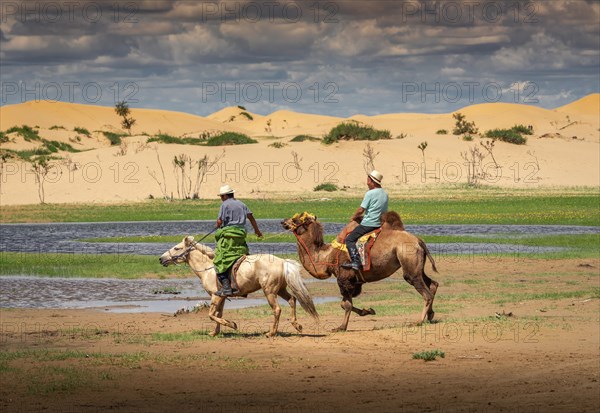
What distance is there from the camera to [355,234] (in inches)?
675

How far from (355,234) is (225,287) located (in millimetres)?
2390

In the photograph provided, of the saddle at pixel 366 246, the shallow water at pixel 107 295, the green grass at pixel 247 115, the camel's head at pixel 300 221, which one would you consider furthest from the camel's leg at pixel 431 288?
the green grass at pixel 247 115

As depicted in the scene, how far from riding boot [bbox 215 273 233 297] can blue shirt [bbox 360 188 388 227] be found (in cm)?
247

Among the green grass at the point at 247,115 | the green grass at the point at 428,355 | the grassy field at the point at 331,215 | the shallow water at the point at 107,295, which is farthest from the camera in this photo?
the green grass at the point at 247,115

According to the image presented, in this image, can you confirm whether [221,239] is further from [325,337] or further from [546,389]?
[546,389]

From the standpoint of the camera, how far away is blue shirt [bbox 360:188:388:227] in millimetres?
16875

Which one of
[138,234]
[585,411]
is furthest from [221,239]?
[138,234]

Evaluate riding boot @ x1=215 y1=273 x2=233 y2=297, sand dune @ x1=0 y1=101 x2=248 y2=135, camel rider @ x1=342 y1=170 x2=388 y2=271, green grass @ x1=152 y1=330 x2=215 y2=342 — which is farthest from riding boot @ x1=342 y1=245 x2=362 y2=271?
sand dune @ x1=0 y1=101 x2=248 y2=135

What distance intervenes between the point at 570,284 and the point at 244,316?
8.28 meters

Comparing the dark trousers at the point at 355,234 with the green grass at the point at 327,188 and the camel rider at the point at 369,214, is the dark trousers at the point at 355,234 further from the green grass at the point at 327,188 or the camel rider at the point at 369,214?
the green grass at the point at 327,188

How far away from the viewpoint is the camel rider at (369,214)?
16.9 metres

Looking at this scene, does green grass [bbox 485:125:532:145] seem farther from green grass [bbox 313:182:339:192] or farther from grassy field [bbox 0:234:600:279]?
grassy field [bbox 0:234:600:279]

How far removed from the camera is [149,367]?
45.1 ft

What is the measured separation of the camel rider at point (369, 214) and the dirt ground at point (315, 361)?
48.3 inches
